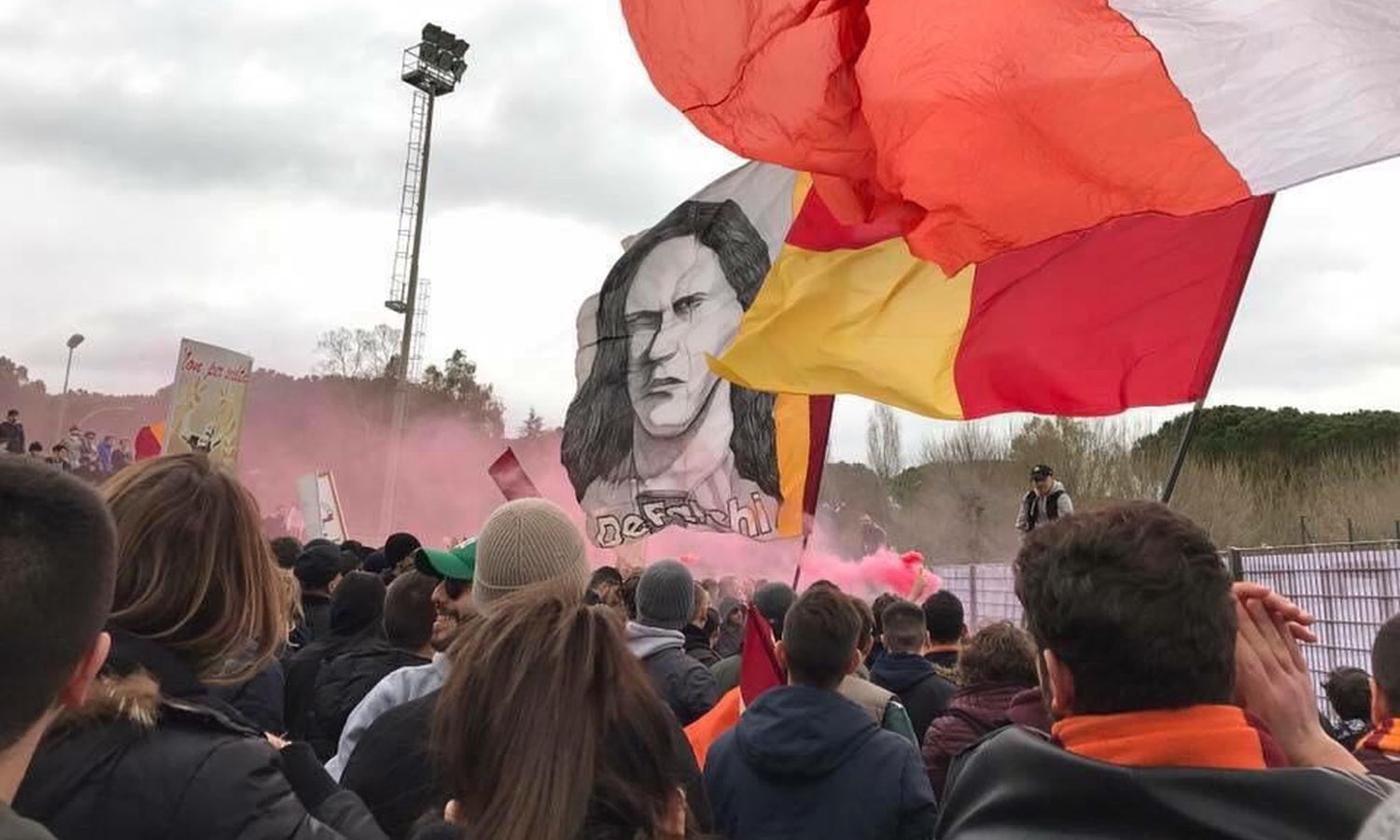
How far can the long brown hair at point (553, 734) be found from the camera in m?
1.71

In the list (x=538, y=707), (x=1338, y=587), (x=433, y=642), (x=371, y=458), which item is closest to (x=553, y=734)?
(x=538, y=707)

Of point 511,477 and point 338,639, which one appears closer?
point 338,639

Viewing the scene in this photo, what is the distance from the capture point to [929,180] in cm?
448

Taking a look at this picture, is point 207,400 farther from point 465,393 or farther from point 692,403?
point 465,393

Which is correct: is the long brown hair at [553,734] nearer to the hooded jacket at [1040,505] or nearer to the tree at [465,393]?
the hooded jacket at [1040,505]

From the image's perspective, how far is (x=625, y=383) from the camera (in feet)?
25.7

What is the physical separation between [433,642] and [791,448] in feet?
12.1

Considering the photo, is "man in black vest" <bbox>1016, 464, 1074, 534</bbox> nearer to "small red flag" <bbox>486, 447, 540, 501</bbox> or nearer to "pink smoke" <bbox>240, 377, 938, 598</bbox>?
"small red flag" <bbox>486, 447, 540, 501</bbox>

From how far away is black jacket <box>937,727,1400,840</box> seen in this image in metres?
1.43

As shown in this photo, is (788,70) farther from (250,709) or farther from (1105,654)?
(1105,654)

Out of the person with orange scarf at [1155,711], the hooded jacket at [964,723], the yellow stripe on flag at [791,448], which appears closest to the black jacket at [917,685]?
the hooded jacket at [964,723]

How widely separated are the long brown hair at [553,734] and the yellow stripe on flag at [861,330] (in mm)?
3652

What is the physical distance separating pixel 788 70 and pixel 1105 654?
12.3 ft

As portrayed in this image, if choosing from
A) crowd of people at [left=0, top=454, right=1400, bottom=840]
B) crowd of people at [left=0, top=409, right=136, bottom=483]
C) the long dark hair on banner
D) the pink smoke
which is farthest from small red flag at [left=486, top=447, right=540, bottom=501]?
the pink smoke
